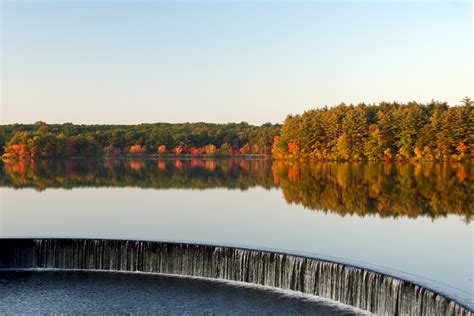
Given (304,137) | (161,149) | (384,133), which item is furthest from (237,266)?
(161,149)

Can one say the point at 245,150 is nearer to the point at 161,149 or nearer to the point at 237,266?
the point at 161,149

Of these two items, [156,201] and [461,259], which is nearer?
[461,259]

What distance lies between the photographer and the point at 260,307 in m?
13.6

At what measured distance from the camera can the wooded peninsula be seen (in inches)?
2790

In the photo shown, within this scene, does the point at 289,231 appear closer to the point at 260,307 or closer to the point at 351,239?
the point at 351,239

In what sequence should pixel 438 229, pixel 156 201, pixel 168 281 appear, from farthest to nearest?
pixel 156 201
pixel 438 229
pixel 168 281

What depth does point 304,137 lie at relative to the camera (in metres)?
89.1

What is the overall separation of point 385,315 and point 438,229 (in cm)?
1002

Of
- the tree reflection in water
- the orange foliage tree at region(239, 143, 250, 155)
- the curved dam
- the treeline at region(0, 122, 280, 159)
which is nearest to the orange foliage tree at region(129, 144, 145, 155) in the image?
the treeline at region(0, 122, 280, 159)

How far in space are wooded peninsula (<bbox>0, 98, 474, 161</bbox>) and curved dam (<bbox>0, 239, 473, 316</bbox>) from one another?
194 feet

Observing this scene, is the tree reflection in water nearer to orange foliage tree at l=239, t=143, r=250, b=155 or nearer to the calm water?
the calm water

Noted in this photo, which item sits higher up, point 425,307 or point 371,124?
point 371,124

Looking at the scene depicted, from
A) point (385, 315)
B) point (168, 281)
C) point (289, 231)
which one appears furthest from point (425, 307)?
point (289, 231)

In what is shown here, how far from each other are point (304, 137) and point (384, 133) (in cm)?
1647
